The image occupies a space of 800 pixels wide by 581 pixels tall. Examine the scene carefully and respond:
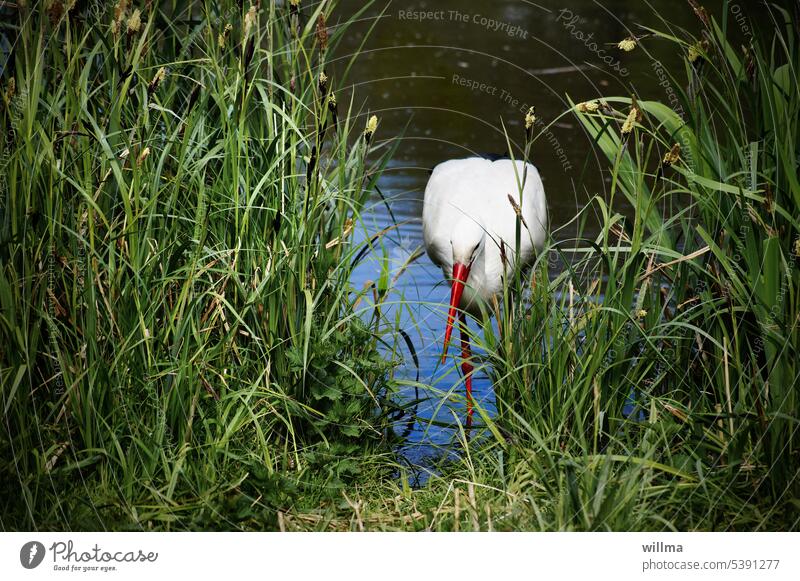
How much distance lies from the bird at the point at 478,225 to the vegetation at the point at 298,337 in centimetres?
91

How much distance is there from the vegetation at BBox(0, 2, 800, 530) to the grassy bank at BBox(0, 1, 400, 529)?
0.03 feet

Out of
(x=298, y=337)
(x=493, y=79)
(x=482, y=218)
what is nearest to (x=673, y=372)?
(x=298, y=337)

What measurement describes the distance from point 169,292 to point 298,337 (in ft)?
1.26

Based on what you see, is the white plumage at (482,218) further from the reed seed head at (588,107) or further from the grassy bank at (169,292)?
the reed seed head at (588,107)

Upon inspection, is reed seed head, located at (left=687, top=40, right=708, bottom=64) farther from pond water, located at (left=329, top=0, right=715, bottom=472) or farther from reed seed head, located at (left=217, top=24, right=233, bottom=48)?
pond water, located at (left=329, top=0, right=715, bottom=472)

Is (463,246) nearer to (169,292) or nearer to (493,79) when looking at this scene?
(169,292)

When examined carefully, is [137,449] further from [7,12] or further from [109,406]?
[7,12]

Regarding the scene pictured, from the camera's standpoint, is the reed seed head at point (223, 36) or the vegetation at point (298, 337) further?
the reed seed head at point (223, 36)

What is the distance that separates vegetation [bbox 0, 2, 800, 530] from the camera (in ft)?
7.40

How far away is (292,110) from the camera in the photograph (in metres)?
2.68

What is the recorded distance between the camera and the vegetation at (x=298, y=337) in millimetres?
2256

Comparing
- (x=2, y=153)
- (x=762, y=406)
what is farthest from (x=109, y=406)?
(x=762, y=406)

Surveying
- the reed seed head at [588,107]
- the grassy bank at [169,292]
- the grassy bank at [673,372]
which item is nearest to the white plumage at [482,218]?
the grassy bank at [169,292]

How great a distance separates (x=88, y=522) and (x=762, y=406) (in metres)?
1.67
